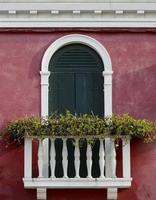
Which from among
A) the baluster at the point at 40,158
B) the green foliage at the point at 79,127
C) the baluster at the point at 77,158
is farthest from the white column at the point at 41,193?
the green foliage at the point at 79,127

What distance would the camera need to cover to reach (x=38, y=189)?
16.6m

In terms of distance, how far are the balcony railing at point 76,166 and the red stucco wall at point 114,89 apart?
351 mm

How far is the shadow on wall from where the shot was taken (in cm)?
1733

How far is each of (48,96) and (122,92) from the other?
4.94 feet

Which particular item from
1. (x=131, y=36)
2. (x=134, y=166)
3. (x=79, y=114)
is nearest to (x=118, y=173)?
(x=134, y=166)

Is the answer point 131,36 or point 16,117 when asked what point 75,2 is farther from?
point 16,117

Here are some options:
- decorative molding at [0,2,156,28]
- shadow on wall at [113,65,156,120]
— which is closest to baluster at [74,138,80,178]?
shadow on wall at [113,65,156,120]

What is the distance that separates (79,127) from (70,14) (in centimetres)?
246

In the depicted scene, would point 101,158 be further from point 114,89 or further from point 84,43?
point 84,43

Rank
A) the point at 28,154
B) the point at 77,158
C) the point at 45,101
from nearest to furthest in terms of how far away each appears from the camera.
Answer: the point at 77,158
the point at 28,154
the point at 45,101

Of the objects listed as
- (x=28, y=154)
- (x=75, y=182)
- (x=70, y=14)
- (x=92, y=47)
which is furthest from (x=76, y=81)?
(x=75, y=182)

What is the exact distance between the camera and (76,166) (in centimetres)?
1661

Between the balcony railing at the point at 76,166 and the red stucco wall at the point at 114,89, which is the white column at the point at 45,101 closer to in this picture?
the balcony railing at the point at 76,166

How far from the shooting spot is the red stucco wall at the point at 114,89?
55.8ft
